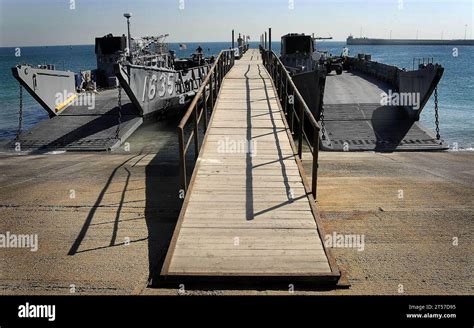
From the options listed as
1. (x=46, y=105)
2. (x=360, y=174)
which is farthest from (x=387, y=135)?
(x=46, y=105)

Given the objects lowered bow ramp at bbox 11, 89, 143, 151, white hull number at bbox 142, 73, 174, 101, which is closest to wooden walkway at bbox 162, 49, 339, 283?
lowered bow ramp at bbox 11, 89, 143, 151

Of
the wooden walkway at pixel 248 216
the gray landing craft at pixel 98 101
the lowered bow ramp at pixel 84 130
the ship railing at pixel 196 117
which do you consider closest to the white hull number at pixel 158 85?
the gray landing craft at pixel 98 101

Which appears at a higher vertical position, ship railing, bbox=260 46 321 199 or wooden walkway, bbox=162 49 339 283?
ship railing, bbox=260 46 321 199

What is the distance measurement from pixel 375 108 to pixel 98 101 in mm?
13008

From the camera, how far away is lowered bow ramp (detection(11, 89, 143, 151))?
14.8 m

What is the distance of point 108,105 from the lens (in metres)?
19.3

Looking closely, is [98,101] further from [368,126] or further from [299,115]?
[368,126]

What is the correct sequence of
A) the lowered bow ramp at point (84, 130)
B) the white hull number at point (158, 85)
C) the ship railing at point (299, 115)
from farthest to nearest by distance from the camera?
the white hull number at point (158, 85) < the lowered bow ramp at point (84, 130) < the ship railing at point (299, 115)

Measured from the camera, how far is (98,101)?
2011 cm

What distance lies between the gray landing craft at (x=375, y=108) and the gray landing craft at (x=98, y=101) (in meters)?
6.66

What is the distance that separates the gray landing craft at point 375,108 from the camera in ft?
49.0

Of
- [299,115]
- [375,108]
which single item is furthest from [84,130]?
[375,108]

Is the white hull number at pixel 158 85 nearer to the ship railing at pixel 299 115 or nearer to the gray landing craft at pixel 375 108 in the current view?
the ship railing at pixel 299 115

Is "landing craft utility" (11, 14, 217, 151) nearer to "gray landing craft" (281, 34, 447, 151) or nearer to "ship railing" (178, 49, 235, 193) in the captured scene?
"ship railing" (178, 49, 235, 193)
